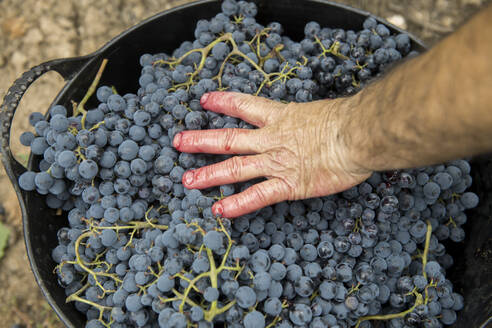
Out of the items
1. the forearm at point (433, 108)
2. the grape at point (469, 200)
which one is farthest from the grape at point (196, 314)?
the grape at point (469, 200)

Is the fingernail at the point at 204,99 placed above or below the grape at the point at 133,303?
above

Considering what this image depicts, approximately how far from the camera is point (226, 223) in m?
1.08

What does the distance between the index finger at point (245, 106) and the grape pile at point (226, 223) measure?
5 cm

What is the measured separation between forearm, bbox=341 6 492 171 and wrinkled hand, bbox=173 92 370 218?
108 millimetres

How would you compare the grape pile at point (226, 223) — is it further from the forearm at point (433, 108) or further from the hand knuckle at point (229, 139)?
the forearm at point (433, 108)

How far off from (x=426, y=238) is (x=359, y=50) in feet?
2.36

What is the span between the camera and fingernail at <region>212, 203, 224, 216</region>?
1107 millimetres

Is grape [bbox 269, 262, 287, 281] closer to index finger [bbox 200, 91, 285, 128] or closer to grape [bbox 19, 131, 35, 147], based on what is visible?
index finger [bbox 200, 91, 285, 128]

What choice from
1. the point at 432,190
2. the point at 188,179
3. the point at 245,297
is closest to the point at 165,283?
the point at 245,297

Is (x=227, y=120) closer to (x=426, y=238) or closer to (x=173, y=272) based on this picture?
(x=173, y=272)

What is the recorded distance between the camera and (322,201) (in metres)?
1.27

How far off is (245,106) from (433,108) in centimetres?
60

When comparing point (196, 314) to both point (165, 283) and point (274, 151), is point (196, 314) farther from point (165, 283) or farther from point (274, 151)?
point (274, 151)

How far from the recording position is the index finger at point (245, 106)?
124 cm
